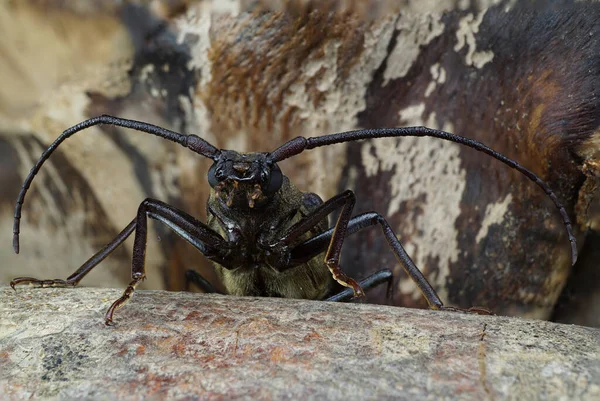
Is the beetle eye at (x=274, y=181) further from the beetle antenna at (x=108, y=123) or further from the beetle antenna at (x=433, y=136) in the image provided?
the beetle antenna at (x=108, y=123)

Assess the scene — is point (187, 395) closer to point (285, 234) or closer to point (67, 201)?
point (285, 234)

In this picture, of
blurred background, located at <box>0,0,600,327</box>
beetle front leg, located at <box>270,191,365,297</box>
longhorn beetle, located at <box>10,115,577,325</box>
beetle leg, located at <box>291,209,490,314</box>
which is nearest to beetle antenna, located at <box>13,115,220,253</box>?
longhorn beetle, located at <box>10,115,577,325</box>

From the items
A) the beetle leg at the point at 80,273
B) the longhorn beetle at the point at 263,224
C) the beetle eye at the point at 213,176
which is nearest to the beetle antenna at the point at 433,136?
the longhorn beetle at the point at 263,224

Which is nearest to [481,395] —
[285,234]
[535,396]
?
[535,396]

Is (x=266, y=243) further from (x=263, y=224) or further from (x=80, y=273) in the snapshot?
(x=80, y=273)

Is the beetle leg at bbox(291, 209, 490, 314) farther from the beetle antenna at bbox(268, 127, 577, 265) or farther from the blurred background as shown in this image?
the blurred background

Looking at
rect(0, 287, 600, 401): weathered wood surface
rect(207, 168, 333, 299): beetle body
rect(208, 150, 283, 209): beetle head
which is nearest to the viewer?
rect(0, 287, 600, 401): weathered wood surface
